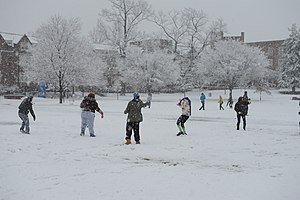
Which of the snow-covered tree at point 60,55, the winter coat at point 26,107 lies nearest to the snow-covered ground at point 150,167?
the winter coat at point 26,107

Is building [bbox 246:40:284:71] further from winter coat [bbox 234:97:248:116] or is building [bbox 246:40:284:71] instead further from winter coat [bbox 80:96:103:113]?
winter coat [bbox 80:96:103:113]

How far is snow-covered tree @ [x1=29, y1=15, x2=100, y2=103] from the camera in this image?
143 feet

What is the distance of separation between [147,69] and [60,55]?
16277 mm

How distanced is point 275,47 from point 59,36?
59402 mm

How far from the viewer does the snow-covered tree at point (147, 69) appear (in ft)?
186

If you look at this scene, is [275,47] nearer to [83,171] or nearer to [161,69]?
[161,69]

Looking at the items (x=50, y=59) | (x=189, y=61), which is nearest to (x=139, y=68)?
(x=189, y=61)

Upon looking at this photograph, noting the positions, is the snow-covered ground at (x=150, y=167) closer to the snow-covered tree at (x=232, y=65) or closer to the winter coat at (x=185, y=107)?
the winter coat at (x=185, y=107)

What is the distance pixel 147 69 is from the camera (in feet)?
186

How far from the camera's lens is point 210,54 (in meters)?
57.0

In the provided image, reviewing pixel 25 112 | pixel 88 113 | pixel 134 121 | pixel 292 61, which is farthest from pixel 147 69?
pixel 134 121

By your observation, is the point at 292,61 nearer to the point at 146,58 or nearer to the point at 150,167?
the point at 146,58

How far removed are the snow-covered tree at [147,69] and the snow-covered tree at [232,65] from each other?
15.9ft

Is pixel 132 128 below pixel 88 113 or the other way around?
below
